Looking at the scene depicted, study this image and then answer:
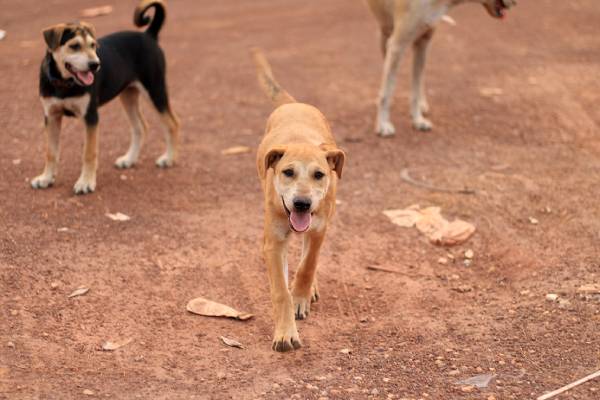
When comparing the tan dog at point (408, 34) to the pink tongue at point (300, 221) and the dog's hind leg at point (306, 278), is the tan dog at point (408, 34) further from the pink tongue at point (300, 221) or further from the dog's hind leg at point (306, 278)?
the pink tongue at point (300, 221)

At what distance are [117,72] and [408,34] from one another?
326 centimetres

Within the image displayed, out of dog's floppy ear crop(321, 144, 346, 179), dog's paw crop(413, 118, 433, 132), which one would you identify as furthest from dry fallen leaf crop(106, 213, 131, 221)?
dog's paw crop(413, 118, 433, 132)

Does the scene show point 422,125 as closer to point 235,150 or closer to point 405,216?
point 235,150

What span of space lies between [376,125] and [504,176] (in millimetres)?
1906

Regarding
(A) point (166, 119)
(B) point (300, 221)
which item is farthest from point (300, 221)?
(A) point (166, 119)

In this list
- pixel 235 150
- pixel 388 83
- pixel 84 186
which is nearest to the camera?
pixel 84 186

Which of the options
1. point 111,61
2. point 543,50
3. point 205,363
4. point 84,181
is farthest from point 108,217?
point 543,50

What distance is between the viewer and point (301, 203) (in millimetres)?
5160

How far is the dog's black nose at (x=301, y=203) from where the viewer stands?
16.9 feet

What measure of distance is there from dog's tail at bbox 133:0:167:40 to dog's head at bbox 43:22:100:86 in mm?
1167

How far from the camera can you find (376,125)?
1009 centimetres

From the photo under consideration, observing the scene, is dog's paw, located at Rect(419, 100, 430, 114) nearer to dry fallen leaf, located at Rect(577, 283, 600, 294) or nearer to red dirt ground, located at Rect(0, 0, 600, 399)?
red dirt ground, located at Rect(0, 0, 600, 399)

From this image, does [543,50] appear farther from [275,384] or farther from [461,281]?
[275,384]

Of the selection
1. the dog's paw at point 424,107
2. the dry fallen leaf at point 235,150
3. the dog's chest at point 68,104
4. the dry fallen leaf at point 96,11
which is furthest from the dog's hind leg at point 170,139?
the dry fallen leaf at point 96,11
